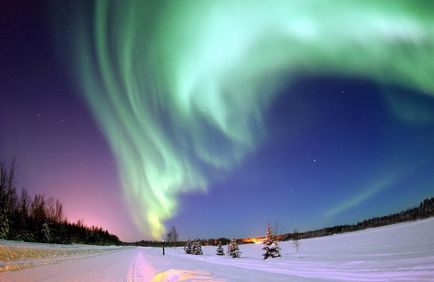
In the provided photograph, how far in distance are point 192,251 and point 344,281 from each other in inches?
2584

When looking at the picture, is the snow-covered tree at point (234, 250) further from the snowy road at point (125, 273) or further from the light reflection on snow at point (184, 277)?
the light reflection on snow at point (184, 277)

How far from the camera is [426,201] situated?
14000 cm

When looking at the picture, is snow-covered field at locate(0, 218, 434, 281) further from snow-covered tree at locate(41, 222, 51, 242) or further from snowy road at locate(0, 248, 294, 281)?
snow-covered tree at locate(41, 222, 51, 242)

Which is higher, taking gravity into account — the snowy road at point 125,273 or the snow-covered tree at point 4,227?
the snow-covered tree at point 4,227

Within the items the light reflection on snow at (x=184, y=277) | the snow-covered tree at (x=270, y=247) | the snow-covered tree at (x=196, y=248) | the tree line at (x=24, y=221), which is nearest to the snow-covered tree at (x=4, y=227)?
the tree line at (x=24, y=221)

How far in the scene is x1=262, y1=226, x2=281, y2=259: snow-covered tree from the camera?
48.9 metres

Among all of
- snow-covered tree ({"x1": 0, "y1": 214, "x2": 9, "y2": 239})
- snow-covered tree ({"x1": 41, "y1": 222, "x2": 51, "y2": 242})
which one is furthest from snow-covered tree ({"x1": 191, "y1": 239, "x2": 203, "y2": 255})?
→ snow-covered tree ({"x1": 0, "y1": 214, "x2": 9, "y2": 239})

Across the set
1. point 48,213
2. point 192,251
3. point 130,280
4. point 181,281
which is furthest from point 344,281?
point 48,213

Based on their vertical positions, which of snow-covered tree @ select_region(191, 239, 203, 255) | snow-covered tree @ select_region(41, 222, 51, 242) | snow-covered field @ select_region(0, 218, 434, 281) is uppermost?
snow-covered tree @ select_region(41, 222, 51, 242)

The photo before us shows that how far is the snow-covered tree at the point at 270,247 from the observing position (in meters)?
48.9

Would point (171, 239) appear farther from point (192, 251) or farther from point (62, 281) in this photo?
point (62, 281)

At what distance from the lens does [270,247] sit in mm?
49469

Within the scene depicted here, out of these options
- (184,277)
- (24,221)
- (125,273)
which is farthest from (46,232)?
(184,277)

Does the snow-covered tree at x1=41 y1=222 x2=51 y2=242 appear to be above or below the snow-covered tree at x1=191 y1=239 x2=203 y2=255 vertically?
above
